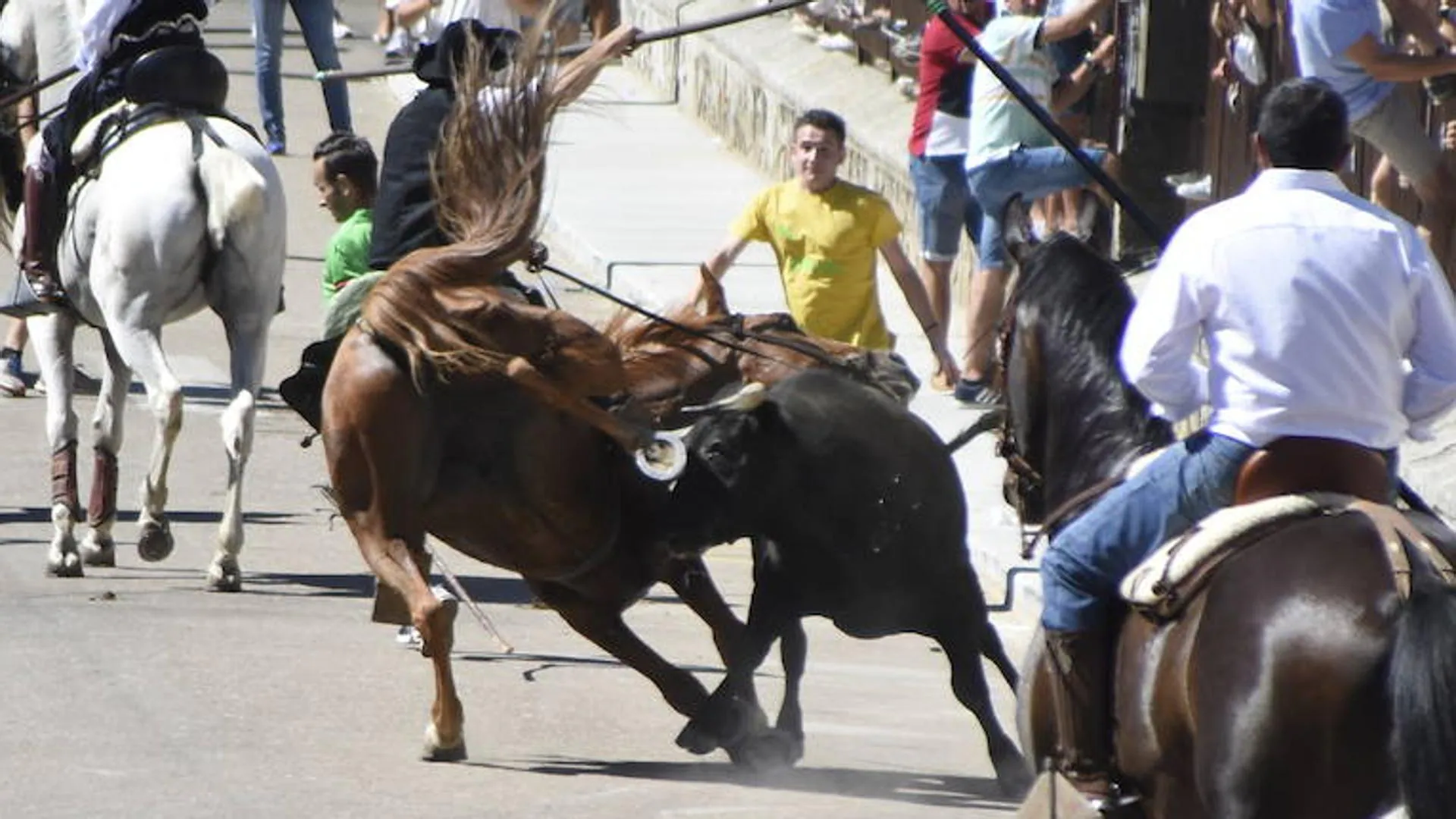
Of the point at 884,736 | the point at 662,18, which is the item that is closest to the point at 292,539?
the point at 884,736

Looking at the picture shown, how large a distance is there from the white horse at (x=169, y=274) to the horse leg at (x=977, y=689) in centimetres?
341

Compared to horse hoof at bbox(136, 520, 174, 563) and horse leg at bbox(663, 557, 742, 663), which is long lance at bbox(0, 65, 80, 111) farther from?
horse leg at bbox(663, 557, 742, 663)

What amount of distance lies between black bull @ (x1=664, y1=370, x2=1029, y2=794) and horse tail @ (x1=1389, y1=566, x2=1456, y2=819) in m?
3.25

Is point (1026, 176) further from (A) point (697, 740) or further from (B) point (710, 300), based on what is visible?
(A) point (697, 740)

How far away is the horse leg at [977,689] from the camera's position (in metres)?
8.62

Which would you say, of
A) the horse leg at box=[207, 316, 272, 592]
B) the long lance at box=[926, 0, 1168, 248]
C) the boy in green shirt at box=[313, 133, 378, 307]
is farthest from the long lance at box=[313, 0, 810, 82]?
the horse leg at box=[207, 316, 272, 592]

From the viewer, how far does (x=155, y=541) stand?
1123cm

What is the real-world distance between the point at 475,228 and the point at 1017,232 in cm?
193

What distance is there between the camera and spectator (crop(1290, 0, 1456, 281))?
11.5 metres

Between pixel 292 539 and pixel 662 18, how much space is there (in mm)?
14309

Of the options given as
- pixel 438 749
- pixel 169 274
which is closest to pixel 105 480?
pixel 169 274

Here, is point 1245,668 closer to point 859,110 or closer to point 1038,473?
point 1038,473

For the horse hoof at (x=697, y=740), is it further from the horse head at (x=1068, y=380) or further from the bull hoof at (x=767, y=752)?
the horse head at (x=1068, y=380)

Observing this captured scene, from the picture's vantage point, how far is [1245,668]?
571 cm
